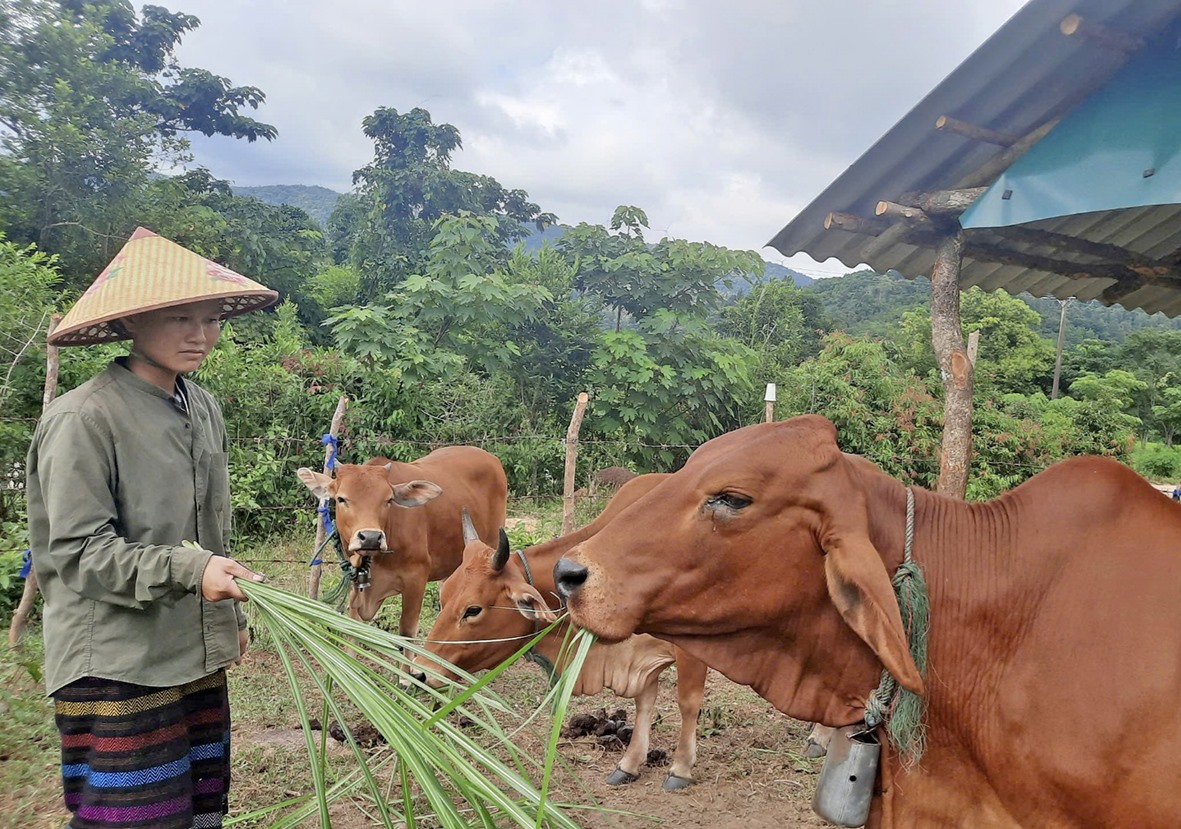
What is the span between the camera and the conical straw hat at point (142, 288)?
211 cm

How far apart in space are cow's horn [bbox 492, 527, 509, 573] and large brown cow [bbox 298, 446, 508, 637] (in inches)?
60.1

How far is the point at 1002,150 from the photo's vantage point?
11.3 feet

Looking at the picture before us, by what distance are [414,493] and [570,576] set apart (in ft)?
12.8

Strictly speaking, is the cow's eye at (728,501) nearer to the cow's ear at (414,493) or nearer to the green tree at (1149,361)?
the cow's ear at (414,493)

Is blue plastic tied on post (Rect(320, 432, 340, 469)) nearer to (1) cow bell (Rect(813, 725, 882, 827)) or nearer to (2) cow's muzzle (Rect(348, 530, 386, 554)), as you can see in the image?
(2) cow's muzzle (Rect(348, 530, 386, 554))

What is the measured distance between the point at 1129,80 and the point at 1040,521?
1.78 m

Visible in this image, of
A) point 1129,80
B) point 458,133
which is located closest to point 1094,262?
point 1129,80

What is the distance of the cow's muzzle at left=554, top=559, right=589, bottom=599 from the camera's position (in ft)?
6.43

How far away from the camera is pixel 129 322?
221 centimetres

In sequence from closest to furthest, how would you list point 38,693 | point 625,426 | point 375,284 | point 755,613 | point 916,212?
point 755,613, point 916,212, point 38,693, point 625,426, point 375,284

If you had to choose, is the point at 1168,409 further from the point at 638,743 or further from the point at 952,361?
the point at 638,743

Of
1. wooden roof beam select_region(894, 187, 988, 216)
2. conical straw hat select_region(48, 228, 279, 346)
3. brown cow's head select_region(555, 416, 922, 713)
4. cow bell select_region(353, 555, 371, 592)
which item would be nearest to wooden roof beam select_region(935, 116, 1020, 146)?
wooden roof beam select_region(894, 187, 988, 216)

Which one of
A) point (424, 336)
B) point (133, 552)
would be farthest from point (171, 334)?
point (424, 336)

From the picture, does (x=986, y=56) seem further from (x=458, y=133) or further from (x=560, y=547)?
(x=458, y=133)
